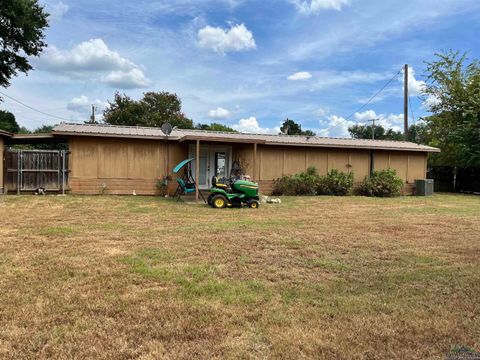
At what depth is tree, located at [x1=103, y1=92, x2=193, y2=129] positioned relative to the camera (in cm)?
3319

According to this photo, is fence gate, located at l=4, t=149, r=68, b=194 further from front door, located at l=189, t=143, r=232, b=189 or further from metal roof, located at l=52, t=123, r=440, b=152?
front door, located at l=189, t=143, r=232, b=189

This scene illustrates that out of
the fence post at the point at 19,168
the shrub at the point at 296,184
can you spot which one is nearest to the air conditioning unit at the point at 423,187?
the shrub at the point at 296,184

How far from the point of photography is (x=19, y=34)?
2047 centimetres

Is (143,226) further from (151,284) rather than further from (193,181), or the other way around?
(193,181)

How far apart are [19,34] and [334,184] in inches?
760

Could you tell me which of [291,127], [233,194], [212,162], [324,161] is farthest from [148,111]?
→ [233,194]

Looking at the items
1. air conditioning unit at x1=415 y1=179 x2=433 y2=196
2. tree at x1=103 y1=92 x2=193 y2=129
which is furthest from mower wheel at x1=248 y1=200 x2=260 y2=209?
tree at x1=103 y1=92 x2=193 y2=129

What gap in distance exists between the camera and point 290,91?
22.0m

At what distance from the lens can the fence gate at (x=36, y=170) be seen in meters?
12.6

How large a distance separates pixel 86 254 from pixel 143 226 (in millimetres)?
2235

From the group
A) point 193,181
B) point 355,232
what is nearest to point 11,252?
point 355,232

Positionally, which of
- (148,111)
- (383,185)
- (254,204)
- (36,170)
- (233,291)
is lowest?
(233,291)

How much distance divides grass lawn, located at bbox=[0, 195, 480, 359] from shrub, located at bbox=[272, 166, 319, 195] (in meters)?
7.49

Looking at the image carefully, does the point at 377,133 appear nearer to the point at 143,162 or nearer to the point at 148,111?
the point at 148,111
